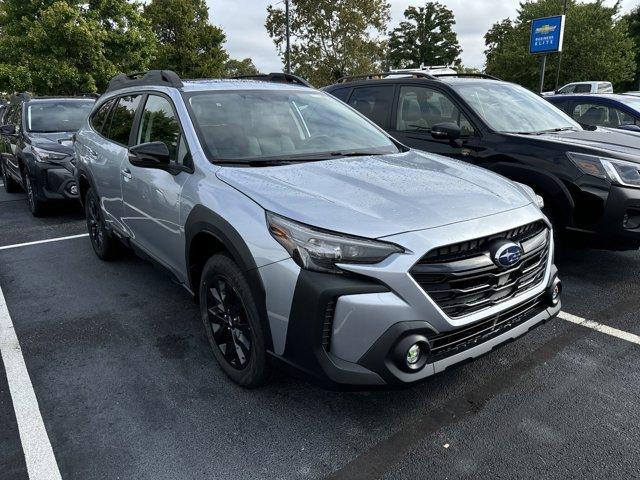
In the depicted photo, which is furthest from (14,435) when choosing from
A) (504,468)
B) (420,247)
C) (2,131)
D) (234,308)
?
(2,131)

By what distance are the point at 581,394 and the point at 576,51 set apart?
39217 millimetres

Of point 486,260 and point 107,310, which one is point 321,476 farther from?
point 107,310

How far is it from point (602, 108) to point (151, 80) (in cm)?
660

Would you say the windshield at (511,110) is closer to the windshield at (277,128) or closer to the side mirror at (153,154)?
the windshield at (277,128)

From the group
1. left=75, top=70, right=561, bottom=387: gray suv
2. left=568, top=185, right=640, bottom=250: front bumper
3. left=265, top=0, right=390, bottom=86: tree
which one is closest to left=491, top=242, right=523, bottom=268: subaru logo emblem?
left=75, top=70, right=561, bottom=387: gray suv

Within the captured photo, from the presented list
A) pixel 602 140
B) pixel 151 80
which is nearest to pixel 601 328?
pixel 602 140

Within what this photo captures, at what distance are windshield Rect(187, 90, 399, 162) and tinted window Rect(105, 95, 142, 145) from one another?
926mm

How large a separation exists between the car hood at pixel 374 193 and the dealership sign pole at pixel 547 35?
20997mm

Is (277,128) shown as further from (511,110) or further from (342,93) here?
(342,93)

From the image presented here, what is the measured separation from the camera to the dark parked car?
739 cm

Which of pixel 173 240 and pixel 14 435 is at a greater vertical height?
pixel 173 240

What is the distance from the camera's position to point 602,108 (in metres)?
7.55

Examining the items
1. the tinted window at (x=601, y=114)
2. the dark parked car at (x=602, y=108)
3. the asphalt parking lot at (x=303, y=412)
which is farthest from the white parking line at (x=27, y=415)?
the tinted window at (x=601, y=114)

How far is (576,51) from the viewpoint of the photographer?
35.5 metres
